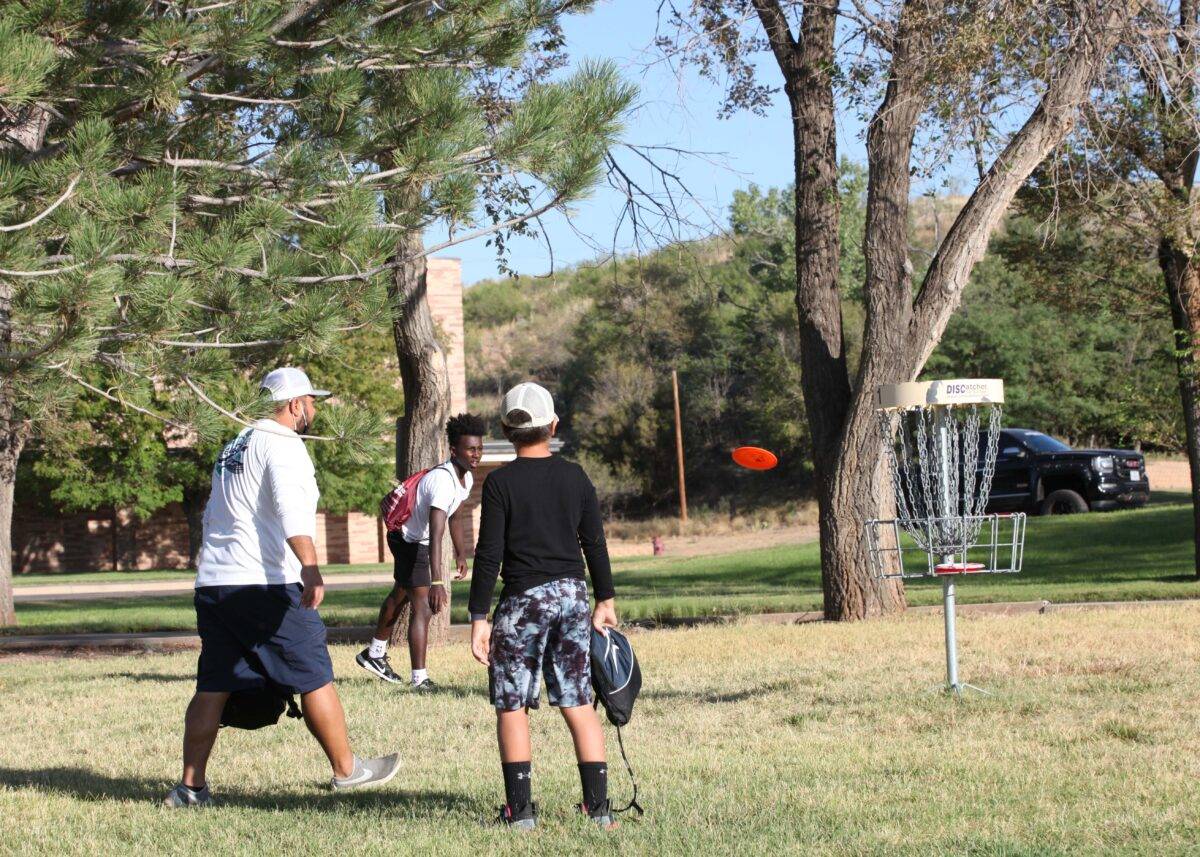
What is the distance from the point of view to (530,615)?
5.56 m

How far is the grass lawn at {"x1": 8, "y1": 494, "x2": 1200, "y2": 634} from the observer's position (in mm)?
17031

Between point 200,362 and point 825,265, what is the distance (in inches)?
304

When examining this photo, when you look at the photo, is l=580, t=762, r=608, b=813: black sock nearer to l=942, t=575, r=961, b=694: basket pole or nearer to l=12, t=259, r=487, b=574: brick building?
l=942, t=575, r=961, b=694: basket pole

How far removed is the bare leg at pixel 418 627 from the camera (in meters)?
10.0

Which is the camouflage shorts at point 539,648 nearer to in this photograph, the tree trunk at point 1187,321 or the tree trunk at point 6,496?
the tree trunk at point 6,496

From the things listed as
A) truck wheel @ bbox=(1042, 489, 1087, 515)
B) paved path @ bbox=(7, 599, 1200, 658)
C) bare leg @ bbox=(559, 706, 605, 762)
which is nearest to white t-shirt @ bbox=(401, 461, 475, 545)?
bare leg @ bbox=(559, 706, 605, 762)

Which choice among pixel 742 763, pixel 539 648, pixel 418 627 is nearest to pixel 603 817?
pixel 539 648

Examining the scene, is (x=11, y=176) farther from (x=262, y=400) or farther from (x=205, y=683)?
(x=205, y=683)

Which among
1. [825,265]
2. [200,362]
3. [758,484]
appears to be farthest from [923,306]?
[758,484]

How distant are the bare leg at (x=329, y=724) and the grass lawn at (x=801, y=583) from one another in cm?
995

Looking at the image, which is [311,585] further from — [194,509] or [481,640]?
[194,509]

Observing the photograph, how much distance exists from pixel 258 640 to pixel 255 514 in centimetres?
55

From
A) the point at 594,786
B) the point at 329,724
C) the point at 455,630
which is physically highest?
the point at 329,724

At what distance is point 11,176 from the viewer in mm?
7426
